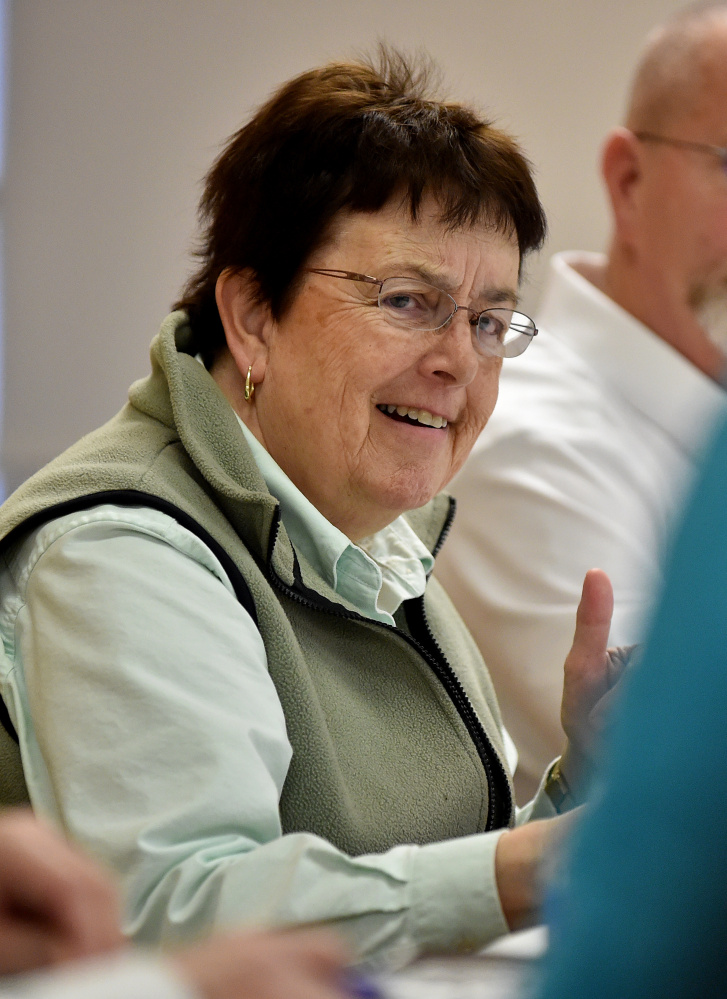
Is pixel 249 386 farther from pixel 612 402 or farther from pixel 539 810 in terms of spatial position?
pixel 612 402


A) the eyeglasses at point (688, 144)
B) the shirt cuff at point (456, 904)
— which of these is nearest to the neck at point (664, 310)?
the eyeglasses at point (688, 144)

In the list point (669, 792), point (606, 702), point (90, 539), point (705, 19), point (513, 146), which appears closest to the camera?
point (669, 792)

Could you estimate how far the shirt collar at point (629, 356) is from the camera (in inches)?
84.4

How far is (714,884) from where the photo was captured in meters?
0.32

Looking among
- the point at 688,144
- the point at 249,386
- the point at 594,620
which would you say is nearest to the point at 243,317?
the point at 249,386

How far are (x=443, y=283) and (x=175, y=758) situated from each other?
666 mm

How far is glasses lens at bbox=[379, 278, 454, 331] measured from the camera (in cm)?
133

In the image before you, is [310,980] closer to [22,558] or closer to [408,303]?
[22,558]

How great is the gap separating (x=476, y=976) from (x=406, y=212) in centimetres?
96

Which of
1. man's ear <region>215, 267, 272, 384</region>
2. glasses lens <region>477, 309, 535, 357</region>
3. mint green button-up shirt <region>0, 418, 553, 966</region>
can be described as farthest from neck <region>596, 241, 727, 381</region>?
mint green button-up shirt <region>0, 418, 553, 966</region>

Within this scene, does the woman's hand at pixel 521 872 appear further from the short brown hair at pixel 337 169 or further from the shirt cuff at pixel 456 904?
the short brown hair at pixel 337 169

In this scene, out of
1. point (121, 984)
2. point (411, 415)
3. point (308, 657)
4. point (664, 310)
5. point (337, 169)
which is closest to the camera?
point (121, 984)

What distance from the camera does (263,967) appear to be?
0.34 meters

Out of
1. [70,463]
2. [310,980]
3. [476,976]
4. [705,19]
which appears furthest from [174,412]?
[705,19]
